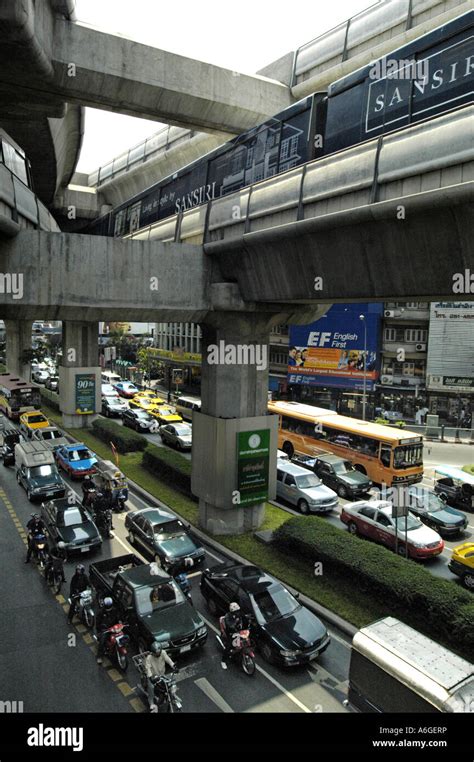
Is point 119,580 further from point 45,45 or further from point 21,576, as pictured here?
point 45,45

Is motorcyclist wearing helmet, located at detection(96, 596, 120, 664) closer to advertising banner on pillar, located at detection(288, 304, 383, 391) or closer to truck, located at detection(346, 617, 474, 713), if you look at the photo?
truck, located at detection(346, 617, 474, 713)

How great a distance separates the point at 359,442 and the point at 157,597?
51.9 feet

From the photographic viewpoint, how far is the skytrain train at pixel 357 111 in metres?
9.85

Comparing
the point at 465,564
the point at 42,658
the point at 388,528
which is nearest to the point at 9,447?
the point at 42,658

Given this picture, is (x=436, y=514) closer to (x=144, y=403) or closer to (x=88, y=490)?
(x=88, y=490)

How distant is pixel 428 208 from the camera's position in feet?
31.9

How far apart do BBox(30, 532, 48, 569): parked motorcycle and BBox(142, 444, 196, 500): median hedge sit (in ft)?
23.1

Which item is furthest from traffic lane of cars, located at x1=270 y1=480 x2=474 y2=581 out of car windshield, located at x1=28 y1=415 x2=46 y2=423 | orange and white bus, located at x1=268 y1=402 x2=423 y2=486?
car windshield, located at x1=28 y1=415 x2=46 y2=423

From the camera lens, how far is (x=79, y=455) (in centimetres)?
2550

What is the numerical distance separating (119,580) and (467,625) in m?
7.85

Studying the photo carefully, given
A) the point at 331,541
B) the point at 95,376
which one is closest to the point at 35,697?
the point at 331,541

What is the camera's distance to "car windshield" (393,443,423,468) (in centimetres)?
2400

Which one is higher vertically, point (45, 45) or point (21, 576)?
point (45, 45)

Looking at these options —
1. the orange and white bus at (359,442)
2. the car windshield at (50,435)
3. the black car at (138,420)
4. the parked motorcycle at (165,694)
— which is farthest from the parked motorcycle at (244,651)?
the black car at (138,420)
